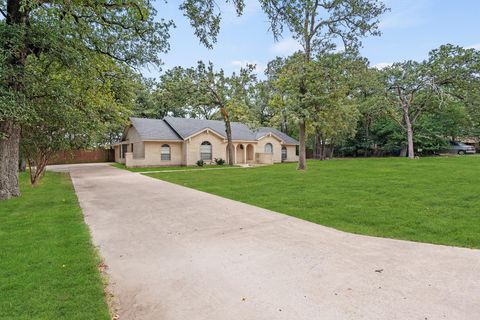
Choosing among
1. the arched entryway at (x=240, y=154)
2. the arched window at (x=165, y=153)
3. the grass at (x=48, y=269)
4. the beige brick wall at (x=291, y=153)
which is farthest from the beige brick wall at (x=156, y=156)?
the grass at (x=48, y=269)

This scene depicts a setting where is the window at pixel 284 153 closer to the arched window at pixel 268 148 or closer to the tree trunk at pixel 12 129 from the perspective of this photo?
the arched window at pixel 268 148

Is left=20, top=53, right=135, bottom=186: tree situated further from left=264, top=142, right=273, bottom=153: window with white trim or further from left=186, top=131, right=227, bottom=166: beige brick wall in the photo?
left=264, top=142, right=273, bottom=153: window with white trim

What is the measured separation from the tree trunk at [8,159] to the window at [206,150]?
16.8m

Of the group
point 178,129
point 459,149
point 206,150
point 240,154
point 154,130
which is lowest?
point 240,154

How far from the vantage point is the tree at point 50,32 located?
770 cm

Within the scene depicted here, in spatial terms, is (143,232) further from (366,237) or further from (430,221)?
(430,221)

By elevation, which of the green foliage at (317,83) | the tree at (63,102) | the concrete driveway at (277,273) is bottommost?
the concrete driveway at (277,273)

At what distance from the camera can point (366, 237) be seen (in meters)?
4.86

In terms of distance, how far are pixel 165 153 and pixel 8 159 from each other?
52.7ft

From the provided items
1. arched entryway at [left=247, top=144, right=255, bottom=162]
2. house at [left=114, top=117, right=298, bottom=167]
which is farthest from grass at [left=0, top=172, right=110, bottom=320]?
arched entryway at [left=247, top=144, right=255, bottom=162]

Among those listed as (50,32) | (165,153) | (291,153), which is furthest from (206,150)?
(50,32)

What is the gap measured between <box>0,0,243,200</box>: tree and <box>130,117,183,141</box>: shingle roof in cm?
1434

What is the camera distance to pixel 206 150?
85.5 ft

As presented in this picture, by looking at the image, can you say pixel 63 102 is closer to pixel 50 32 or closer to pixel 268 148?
pixel 50 32
